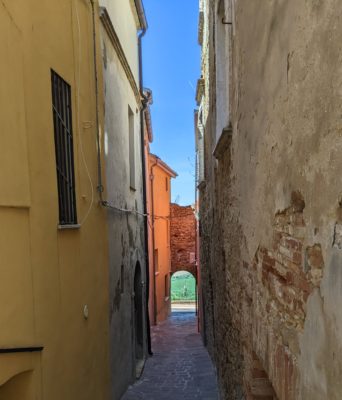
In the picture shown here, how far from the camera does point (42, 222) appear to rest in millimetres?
3783

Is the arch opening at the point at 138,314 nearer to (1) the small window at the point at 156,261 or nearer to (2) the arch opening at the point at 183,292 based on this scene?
(1) the small window at the point at 156,261

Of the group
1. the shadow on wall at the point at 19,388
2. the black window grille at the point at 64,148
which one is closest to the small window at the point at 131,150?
the black window grille at the point at 64,148

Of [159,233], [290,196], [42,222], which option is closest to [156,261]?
[159,233]

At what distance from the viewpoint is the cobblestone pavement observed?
A: 7.86 metres

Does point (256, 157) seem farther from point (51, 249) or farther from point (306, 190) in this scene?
Result: point (51, 249)

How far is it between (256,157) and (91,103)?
9.86 feet

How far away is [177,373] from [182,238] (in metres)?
14.7

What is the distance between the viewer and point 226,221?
19.7ft

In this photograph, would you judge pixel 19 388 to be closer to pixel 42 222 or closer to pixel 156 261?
pixel 42 222

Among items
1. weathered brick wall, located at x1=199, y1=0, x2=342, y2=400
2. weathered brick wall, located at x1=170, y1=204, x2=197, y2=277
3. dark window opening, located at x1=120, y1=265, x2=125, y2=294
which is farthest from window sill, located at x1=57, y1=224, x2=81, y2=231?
weathered brick wall, located at x1=170, y1=204, x2=197, y2=277

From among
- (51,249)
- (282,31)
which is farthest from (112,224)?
(282,31)

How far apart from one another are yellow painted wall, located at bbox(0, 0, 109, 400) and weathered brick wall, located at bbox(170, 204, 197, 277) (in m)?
18.6

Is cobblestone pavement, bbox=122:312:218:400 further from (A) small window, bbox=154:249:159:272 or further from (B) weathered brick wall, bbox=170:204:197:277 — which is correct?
(B) weathered brick wall, bbox=170:204:197:277

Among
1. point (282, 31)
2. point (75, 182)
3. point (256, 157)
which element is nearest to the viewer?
point (282, 31)
